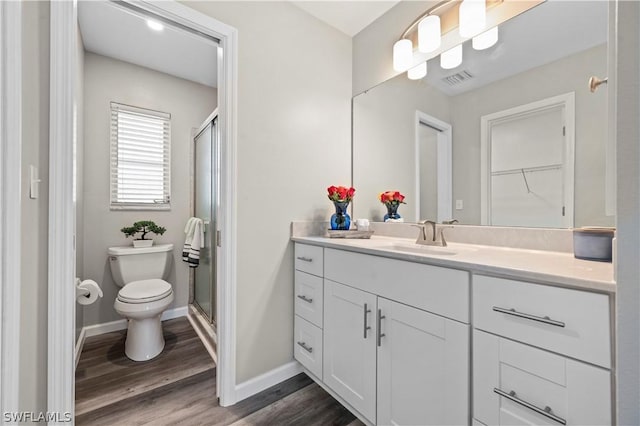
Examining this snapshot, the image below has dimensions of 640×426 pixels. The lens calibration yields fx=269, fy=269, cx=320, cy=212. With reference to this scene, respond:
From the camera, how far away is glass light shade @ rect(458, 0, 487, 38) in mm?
1357

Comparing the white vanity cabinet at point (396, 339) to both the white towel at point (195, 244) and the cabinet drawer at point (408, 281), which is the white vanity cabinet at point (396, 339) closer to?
the cabinet drawer at point (408, 281)

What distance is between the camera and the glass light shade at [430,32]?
1.54 metres

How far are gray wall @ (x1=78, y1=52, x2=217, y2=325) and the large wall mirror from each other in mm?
2010

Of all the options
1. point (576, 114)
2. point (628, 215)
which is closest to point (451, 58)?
point (576, 114)

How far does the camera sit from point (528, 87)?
1244 millimetres

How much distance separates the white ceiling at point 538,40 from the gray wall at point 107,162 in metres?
2.47

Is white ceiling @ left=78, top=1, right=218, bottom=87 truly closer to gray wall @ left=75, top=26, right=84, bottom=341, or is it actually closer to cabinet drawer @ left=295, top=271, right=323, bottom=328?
gray wall @ left=75, top=26, right=84, bottom=341

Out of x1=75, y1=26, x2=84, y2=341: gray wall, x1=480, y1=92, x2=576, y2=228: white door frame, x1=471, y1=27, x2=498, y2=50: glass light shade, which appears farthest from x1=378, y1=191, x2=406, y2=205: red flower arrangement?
x1=75, y1=26, x2=84, y2=341: gray wall

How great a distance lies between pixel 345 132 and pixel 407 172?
1.87 feet

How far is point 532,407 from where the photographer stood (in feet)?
2.38

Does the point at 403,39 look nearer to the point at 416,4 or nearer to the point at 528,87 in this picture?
the point at 416,4

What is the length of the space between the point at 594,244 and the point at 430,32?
4.42 feet

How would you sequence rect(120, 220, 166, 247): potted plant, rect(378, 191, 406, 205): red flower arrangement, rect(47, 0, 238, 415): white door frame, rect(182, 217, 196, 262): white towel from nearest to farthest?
rect(47, 0, 238, 415): white door frame
rect(378, 191, 406, 205): red flower arrangement
rect(120, 220, 166, 247): potted plant
rect(182, 217, 196, 262): white towel

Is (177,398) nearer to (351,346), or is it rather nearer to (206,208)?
(351,346)
